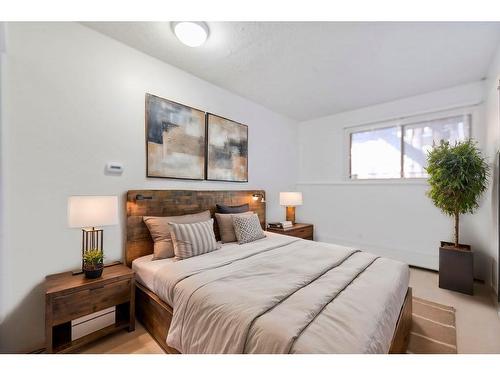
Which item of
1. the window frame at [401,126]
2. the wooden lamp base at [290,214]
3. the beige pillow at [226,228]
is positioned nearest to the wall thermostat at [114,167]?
the beige pillow at [226,228]

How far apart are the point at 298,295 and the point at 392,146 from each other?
3496 millimetres

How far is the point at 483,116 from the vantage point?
9.47 feet

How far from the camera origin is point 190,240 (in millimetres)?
2094

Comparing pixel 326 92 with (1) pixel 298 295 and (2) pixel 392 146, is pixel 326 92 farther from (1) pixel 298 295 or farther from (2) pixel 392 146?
(1) pixel 298 295

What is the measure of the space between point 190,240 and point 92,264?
77 cm

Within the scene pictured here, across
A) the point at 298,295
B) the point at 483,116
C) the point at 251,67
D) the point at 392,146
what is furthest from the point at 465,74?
the point at 298,295

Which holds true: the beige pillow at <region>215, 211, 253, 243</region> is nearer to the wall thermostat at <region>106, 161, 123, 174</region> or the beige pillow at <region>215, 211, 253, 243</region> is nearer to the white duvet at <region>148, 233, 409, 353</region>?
the white duvet at <region>148, 233, 409, 353</region>

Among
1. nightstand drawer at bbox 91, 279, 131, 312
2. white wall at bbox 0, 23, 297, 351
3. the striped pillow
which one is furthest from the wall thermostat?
nightstand drawer at bbox 91, 279, 131, 312

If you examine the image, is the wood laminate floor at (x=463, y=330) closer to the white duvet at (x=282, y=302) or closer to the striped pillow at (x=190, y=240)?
the white duvet at (x=282, y=302)

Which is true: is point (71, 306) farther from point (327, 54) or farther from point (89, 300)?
point (327, 54)

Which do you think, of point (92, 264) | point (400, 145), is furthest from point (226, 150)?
point (400, 145)

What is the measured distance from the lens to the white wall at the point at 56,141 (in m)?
1.62

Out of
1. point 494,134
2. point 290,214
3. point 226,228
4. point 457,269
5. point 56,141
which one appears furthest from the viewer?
point 290,214

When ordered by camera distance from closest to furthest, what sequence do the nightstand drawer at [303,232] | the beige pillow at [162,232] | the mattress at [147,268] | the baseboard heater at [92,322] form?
the baseboard heater at [92,322] → the mattress at [147,268] → the beige pillow at [162,232] → the nightstand drawer at [303,232]
